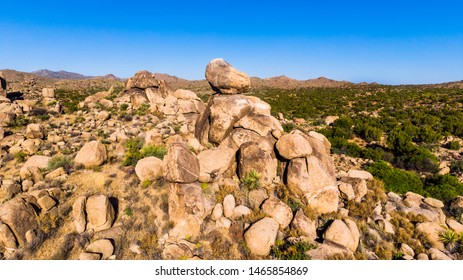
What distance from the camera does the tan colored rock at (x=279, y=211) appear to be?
10.2 metres

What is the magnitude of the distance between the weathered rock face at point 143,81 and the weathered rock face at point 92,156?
17922 millimetres

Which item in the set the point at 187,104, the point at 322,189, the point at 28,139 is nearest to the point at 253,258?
the point at 322,189

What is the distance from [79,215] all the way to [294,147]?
34.7ft

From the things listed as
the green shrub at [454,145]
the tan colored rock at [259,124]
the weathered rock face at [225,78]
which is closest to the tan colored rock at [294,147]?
the tan colored rock at [259,124]

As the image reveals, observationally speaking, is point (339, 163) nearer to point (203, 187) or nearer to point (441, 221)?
point (441, 221)

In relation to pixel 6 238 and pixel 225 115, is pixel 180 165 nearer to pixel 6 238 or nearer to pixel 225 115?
pixel 225 115

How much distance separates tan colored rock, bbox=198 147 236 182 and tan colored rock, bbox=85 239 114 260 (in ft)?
15.9

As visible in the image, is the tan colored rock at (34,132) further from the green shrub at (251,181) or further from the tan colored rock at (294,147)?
the tan colored rock at (294,147)

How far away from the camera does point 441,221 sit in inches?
471

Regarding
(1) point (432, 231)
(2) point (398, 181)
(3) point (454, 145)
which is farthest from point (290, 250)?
(3) point (454, 145)

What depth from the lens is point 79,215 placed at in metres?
9.36

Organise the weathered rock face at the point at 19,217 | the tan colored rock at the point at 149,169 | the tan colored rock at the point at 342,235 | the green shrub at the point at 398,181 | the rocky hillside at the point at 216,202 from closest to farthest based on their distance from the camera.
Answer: the weathered rock face at the point at 19,217, the rocky hillside at the point at 216,202, the tan colored rock at the point at 342,235, the tan colored rock at the point at 149,169, the green shrub at the point at 398,181

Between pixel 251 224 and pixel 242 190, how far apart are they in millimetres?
2092

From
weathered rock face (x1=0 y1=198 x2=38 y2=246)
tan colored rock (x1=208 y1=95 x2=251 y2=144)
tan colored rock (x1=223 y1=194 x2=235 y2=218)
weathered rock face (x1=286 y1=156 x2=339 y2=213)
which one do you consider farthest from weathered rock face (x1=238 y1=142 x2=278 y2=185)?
weathered rock face (x1=0 y1=198 x2=38 y2=246)
